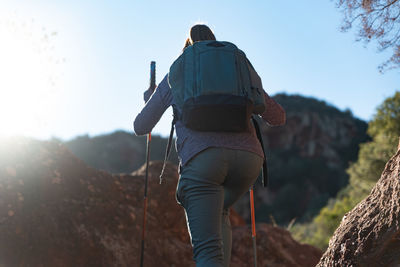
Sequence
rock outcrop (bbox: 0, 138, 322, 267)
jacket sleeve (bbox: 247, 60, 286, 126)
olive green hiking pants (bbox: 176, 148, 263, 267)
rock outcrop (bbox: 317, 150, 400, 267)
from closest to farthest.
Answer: olive green hiking pants (bbox: 176, 148, 263, 267)
rock outcrop (bbox: 317, 150, 400, 267)
jacket sleeve (bbox: 247, 60, 286, 126)
rock outcrop (bbox: 0, 138, 322, 267)

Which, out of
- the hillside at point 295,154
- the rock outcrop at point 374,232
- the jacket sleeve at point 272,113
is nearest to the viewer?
the rock outcrop at point 374,232

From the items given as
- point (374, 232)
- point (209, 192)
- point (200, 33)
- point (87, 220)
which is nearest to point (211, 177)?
point (209, 192)

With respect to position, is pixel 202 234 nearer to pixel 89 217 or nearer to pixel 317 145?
pixel 89 217

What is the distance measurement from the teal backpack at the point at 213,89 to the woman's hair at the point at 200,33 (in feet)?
1.14

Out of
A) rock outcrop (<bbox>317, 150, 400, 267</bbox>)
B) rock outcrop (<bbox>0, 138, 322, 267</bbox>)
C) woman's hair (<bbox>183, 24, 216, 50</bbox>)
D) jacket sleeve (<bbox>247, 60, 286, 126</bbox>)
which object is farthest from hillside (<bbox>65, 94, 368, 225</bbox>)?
woman's hair (<bbox>183, 24, 216, 50</bbox>)

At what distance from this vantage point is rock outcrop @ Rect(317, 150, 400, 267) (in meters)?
2.58

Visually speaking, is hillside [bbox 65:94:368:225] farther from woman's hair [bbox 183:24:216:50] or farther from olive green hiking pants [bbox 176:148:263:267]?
olive green hiking pants [bbox 176:148:263:267]

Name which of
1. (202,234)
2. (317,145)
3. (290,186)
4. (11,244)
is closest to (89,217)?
(11,244)

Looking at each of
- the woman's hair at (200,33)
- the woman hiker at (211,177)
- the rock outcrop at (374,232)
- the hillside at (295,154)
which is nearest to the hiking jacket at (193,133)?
the woman hiker at (211,177)

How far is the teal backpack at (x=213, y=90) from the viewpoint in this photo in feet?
7.66

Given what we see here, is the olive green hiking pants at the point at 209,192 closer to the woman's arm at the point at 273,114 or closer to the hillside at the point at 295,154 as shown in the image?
the woman's arm at the point at 273,114

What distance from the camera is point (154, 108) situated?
2.66 metres

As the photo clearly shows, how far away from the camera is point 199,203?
2291 millimetres

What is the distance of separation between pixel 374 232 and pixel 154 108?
5.18ft
